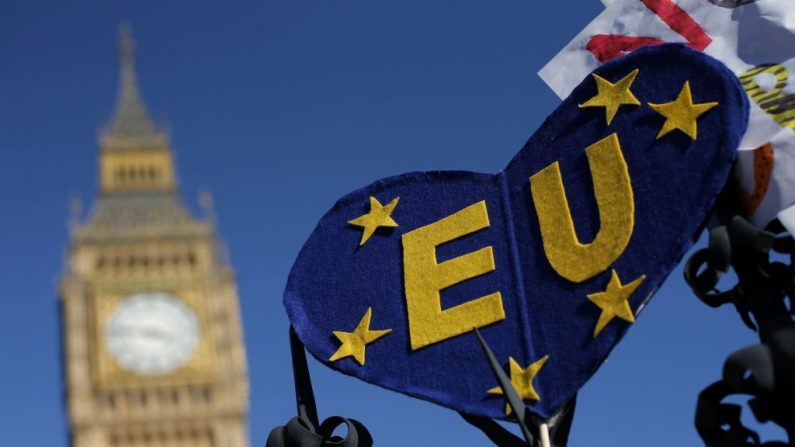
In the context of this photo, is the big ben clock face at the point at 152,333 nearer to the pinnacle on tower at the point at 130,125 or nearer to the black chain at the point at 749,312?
the pinnacle on tower at the point at 130,125

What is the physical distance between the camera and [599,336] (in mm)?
5762

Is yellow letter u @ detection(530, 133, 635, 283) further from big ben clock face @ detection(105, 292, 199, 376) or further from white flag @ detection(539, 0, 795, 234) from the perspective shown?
big ben clock face @ detection(105, 292, 199, 376)

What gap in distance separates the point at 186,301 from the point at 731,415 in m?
53.3

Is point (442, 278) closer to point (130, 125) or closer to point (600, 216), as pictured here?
point (600, 216)

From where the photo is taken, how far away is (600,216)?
593 centimetres

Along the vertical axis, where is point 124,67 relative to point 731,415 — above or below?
above

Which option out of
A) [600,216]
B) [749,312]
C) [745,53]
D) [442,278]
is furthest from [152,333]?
[749,312]

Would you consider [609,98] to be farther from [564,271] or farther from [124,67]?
[124,67]

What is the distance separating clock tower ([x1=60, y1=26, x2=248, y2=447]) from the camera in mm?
57219

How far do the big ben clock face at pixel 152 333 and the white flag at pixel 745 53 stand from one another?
51.1 metres

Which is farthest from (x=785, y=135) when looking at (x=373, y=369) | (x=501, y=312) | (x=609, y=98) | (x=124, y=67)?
(x=124, y=67)

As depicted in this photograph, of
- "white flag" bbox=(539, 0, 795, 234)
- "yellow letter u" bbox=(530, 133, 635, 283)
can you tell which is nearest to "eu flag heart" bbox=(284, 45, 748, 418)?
"yellow letter u" bbox=(530, 133, 635, 283)

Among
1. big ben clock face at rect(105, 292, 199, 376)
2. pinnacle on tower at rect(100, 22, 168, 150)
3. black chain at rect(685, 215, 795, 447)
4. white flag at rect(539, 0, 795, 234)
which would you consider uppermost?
pinnacle on tower at rect(100, 22, 168, 150)

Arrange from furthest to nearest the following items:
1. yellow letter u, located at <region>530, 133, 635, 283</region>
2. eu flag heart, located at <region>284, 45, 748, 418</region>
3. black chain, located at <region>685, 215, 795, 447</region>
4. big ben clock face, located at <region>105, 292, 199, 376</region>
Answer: big ben clock face, located at <region>105, 292, 199, 376</region>
yellow letter u, located at <region>530, 133, 635, 283</region>
eu flag heart, located at <region>284, 45, 748, 418</region>
black chain, located at <region>685, 215, 795, 447</region>
